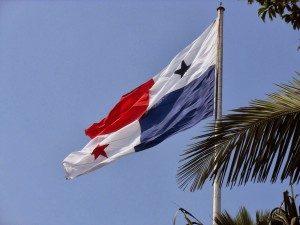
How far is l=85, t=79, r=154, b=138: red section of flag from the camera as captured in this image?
15.1 metres

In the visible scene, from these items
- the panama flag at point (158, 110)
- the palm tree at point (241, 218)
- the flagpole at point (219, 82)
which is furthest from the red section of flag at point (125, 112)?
the palm tree at point (241, 218)

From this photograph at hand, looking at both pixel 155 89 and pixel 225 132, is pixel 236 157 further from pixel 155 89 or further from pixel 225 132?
pixel 155 89

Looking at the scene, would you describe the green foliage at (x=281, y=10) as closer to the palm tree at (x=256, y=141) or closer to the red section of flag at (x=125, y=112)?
the palm tree at (x=256, y=141)

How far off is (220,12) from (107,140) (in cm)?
420

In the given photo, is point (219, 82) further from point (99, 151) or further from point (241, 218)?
point (241, 218)

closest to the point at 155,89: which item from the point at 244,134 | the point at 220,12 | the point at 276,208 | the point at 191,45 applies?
the point at 191,45

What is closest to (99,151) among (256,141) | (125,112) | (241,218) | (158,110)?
(125,112)

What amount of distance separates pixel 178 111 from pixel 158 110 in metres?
0.95

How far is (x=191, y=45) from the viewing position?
598 inches

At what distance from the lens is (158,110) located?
47.5 ft

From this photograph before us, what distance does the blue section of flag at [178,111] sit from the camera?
516 inches

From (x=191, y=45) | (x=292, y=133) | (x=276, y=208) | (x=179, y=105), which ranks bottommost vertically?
(x=276, y=208)

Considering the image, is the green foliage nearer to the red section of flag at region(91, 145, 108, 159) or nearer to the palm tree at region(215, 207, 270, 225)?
the palm tree at region(215, 207, 270, 225)

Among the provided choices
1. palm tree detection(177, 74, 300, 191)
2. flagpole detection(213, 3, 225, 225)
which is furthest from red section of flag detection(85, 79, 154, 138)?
palm tree detection(177, 74, 300, 191)
